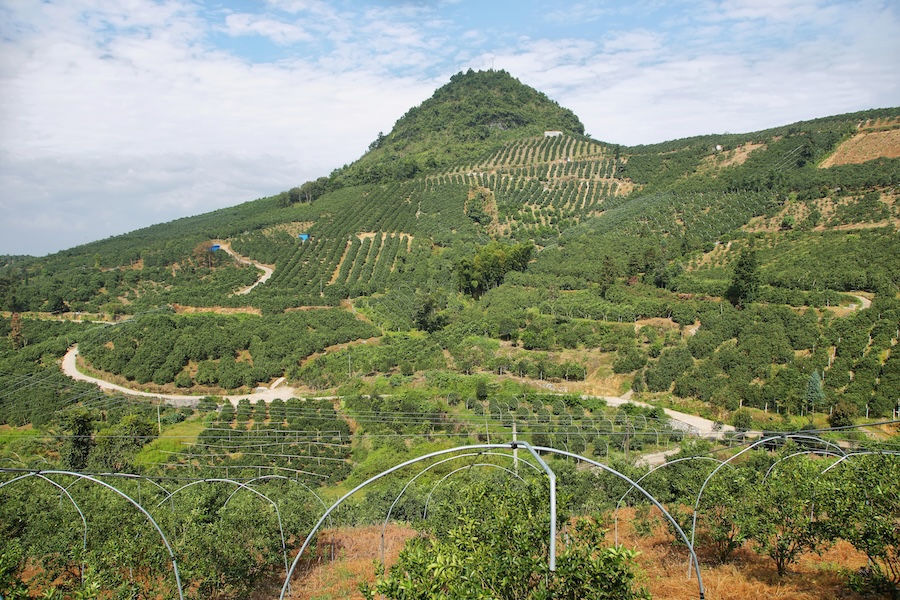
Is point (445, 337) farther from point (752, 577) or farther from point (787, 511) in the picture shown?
point (787, 511)

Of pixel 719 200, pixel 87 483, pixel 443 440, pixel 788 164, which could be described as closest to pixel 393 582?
pixel 87 483

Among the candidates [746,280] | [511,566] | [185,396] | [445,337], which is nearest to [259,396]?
[185,396]

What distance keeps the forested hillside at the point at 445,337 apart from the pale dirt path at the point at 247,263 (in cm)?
37

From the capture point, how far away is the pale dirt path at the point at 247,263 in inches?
2410

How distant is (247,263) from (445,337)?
1464 inches

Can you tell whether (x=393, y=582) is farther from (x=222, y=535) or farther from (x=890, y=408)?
(x=890, y=408)

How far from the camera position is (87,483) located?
66.0ft

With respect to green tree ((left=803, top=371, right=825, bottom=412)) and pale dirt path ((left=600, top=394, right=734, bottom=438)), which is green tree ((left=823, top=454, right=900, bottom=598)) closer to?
pale dirt path ((left=600, top=394, right=734, bottom=438))

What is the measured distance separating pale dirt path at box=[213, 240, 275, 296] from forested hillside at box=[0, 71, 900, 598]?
14.7 inches

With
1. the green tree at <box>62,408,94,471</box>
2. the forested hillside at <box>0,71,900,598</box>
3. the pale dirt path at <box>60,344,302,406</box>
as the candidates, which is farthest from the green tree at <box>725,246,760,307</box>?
the green tree at <box>62,408,94,471</box>

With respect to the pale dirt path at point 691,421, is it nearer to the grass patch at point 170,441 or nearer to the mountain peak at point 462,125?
the grass patch at point 170,441

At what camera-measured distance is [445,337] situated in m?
43.9

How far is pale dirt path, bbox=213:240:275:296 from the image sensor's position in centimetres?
6122

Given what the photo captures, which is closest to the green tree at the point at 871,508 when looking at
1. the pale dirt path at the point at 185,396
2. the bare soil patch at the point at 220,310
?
the pale dirt path at the point at 185,396
